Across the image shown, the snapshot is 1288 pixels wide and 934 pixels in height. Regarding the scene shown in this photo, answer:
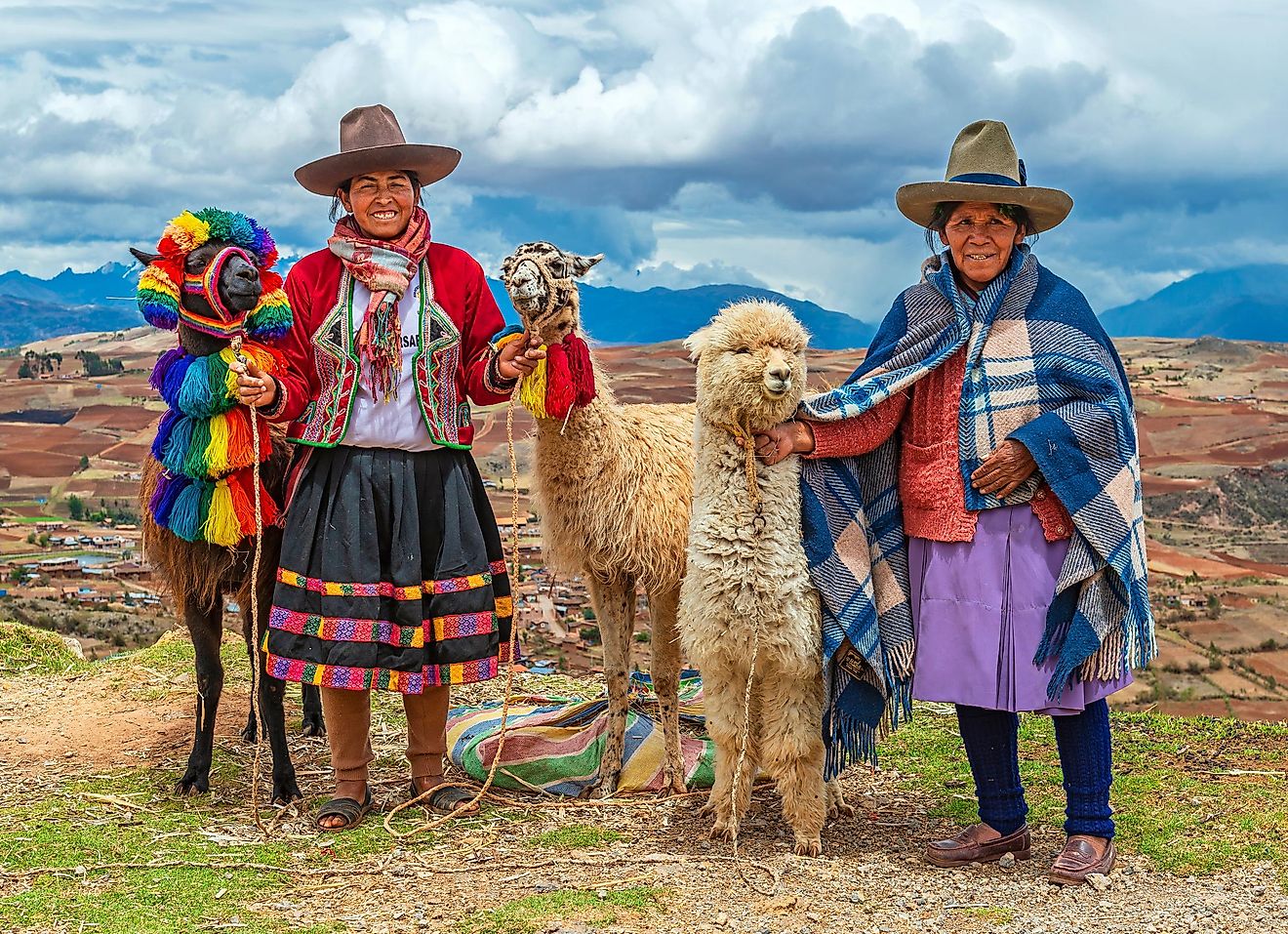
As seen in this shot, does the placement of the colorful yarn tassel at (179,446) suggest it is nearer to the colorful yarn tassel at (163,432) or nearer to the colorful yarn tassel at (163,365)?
the colorful yarn tassel at (163,432)

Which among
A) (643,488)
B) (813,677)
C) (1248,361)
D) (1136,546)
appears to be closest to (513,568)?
(643,488)

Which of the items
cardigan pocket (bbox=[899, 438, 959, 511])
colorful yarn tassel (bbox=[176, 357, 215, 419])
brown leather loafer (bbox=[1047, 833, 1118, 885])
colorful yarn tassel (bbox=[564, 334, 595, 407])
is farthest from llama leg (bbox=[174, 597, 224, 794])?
brown leather loafer (bbox=[1047, 833, 1118, 885])

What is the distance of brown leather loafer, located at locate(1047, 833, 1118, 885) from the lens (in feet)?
12.2

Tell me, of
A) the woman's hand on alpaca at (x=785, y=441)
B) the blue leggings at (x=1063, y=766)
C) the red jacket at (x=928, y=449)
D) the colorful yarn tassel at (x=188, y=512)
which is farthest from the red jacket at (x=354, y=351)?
the blue leggings at (x=1063, y=766)

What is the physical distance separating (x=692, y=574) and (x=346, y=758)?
1579mm

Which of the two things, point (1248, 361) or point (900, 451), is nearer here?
point (900, 451)

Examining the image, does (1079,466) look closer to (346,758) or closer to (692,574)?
(692,574)

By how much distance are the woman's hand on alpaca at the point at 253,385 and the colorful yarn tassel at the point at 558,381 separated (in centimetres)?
95

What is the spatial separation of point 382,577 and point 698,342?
1.43 meters

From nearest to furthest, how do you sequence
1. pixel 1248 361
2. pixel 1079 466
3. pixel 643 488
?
1. pixel 1079 466
2. pixel 643 488
3. pixel 1248 361

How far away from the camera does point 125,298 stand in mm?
4398

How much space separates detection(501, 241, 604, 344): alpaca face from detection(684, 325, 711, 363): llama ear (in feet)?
1.63

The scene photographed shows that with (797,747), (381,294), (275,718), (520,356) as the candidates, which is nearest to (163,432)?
(381,294)

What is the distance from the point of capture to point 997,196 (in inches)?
144
